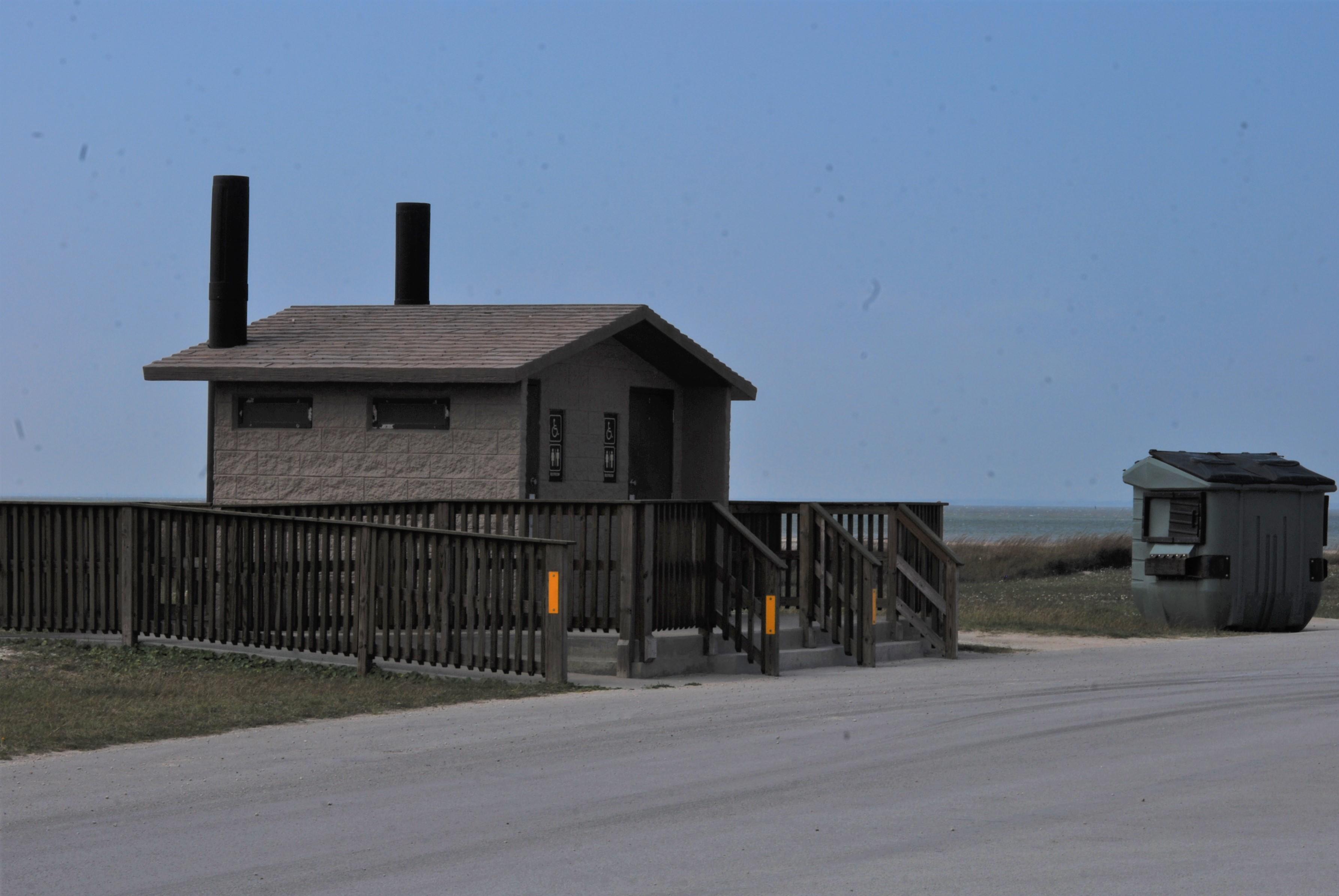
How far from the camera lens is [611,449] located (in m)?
21.9

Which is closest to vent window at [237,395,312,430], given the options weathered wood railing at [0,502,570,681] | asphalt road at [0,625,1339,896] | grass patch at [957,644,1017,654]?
weathered wood railing at [0,502,570,681]

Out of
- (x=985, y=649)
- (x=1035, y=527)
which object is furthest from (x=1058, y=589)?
(x=1035, y=527)

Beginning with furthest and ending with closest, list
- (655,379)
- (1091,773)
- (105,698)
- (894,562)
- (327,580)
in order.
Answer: (655,379) → (894,562) → (327,580) → (105,698) → (1091,773)

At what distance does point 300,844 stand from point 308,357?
13.3 metres

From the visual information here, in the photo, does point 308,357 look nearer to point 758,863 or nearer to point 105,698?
point 105,698

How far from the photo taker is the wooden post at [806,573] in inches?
717

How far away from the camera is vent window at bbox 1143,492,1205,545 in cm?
2519

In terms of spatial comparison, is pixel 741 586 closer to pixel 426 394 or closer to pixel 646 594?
pixel 646 594

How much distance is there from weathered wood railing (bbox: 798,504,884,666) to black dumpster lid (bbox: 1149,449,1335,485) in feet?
29.6

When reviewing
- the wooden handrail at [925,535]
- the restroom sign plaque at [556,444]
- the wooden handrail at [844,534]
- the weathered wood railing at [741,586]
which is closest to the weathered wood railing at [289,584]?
the weathered wood railing at [741,586]

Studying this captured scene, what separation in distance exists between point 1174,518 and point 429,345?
11951 millimetres

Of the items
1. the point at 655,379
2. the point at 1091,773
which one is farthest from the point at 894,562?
the point at 1091,773

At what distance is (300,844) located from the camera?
25.5 ft

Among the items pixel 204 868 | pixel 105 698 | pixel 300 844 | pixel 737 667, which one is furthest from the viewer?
pixel 737 667
